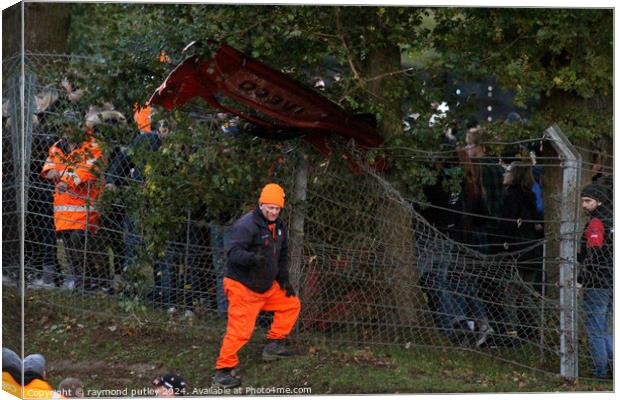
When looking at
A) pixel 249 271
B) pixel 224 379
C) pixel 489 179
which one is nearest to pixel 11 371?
pixel 224 379

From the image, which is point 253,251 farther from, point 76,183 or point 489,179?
point 489,179

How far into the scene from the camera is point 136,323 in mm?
10430

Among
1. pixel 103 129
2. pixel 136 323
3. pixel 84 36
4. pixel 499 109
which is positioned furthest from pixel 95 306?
pixel 499 109

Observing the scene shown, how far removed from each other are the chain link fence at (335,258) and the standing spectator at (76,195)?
2 centimetres

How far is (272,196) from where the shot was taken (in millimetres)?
9406

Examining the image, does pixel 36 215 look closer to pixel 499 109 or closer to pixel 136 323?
pixel 136 323

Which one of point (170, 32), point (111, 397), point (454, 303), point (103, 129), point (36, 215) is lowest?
A: point (111, 397)

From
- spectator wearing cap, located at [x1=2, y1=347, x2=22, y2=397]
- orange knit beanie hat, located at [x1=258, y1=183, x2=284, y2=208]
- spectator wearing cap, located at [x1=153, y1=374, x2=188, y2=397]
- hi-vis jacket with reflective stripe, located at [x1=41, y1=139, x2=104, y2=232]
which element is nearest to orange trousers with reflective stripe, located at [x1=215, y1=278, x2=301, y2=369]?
spectator wearing cap, located at [x1=153, y1=374, x2=188, y2=397]

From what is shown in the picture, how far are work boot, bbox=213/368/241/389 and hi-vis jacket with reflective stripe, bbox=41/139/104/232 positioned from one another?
78.0 inches

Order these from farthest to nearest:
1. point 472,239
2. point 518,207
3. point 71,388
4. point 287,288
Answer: point 472,239, point 518,207, point 287,288, point 71,388

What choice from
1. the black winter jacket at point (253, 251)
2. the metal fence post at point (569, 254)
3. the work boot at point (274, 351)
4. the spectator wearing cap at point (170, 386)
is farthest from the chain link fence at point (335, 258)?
the spectator wearing cap at point (170, 386)

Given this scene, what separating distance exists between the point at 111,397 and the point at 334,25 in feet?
11.8

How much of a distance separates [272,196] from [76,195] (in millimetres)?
2053

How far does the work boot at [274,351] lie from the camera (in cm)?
979
